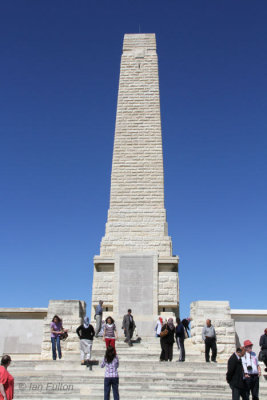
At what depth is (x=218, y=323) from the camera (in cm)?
1262

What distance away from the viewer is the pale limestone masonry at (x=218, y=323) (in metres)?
12.3

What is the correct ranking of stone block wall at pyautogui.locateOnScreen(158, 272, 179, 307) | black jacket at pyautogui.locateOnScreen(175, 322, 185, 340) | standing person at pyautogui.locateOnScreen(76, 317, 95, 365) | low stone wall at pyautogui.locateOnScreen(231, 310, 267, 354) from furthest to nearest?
stone block wall at pyautogui.locateOnScreen(158, 272, 179, 307) < low stone wall at pyautogui.locateOnScreen(231, 310, 267, 354) < black jacket at pyautogui.locateOnScreen(175, 322, 185, 340) < standing person at pyautogui.locateOnScreen(76, 317, 95, 365)

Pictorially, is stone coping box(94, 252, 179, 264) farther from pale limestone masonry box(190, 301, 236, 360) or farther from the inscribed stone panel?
pale limestone masonry box(190, 301, 236, 360)

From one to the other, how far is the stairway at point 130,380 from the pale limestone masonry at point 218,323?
2282 mm

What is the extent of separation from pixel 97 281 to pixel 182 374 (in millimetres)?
6932

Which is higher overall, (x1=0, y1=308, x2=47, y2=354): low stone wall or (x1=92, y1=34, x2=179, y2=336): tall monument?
(x1=92, y1=34, x2=179, y2=336): tall monument

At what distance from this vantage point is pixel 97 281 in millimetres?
15695

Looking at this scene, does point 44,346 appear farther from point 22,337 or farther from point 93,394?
point 93,394

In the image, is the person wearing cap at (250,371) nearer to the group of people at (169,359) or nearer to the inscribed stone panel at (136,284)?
the group of people at (169,359)

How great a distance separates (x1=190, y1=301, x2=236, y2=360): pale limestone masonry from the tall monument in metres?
2.33

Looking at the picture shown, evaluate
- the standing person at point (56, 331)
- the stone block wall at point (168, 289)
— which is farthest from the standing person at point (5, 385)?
the stone block wall at point (168, 289)

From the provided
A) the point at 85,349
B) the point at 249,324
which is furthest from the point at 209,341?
the point at 249,324

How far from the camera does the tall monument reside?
1535 centimetres
